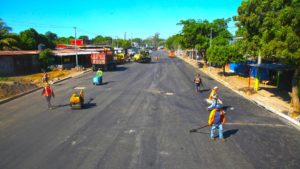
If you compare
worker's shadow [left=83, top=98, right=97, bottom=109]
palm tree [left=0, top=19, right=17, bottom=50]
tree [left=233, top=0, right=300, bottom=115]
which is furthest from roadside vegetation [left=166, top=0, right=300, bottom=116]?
palm tree [left=0, top=19, right=17, bottom=50]

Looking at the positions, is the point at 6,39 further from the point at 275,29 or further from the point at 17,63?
the point at 275,29

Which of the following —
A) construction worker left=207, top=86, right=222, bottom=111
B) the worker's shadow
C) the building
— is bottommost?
the worker's shadow

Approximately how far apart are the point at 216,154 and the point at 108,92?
1429 centimetres

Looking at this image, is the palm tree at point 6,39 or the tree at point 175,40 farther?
the tree at point 175,40

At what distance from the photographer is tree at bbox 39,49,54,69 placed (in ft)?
128

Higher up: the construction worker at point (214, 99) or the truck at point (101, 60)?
the truck at point (101, 60)

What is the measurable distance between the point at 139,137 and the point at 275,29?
32.8 ft

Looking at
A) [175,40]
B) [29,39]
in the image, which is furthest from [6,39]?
[175,40]

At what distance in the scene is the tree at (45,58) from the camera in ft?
128

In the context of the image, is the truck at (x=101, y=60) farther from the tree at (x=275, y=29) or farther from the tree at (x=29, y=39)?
the tree at (x=29, y=39)

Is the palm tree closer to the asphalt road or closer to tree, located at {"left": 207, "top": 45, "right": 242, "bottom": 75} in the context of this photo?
the asphalt road

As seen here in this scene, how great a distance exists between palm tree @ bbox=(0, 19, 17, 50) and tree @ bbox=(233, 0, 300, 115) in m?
38.5

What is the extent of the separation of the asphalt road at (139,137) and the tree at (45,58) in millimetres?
21598

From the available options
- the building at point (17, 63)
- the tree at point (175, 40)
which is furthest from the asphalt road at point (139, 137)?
the tree at point (175, 40)
